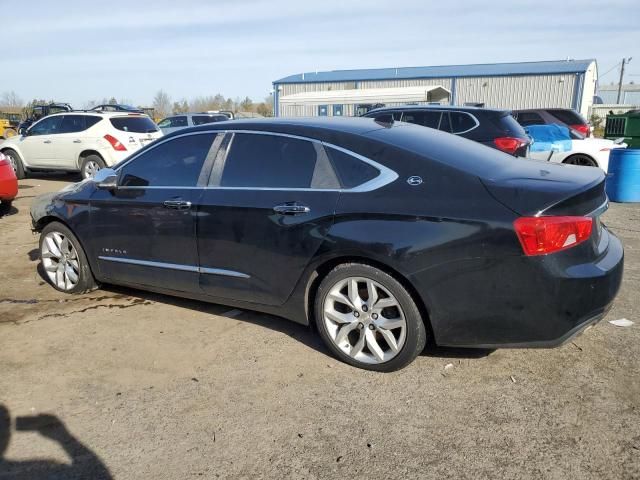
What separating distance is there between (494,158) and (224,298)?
221 cm

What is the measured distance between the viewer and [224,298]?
13.7ft

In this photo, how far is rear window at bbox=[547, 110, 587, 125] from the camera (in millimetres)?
14459

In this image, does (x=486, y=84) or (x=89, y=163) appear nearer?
(x=89, y=163)

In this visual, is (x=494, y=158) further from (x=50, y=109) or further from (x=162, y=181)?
(x=50, y=109)

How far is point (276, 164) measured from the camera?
387 centimetres

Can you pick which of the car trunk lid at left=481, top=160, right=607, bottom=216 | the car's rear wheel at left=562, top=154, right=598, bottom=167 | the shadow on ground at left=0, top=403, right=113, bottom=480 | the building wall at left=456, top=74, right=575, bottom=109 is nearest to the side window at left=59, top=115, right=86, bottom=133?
the car's rear wheel at left=562, top=154, right=598, bottom=167

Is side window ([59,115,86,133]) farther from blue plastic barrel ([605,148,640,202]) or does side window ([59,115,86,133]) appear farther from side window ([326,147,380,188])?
blue plastic barrel ([605,148,640,202])

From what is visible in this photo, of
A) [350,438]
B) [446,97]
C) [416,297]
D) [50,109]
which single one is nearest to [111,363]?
[350,438]

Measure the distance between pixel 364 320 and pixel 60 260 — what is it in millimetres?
3192

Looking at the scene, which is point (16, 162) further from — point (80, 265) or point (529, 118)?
point (529, 118)

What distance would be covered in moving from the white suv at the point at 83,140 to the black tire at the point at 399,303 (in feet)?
31.6

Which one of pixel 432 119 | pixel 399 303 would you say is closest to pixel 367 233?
pixel 399 303

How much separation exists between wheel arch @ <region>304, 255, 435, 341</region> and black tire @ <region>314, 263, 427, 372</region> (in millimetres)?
29

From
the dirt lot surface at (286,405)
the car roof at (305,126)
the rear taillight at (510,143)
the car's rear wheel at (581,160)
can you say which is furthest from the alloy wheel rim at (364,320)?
the car's rear wheel at (581,160)
